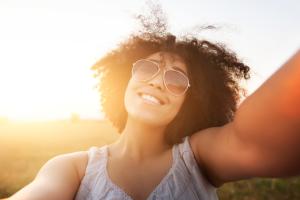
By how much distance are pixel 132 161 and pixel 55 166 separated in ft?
1.87

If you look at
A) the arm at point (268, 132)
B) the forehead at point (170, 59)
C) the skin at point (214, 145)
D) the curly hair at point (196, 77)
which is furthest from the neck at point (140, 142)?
the arm at point (268, 132)

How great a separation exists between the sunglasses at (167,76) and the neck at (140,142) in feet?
1.07

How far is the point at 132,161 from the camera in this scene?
10.4 feet

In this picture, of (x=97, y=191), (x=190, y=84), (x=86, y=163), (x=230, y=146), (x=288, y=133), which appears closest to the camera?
(x=288, y=133)

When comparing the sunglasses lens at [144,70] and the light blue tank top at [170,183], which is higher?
the sunglasses lens at [144,70]

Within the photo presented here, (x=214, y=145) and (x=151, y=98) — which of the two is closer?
(x=214, y=145)

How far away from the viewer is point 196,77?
3.65m

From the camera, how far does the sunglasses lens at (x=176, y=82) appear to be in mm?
3213

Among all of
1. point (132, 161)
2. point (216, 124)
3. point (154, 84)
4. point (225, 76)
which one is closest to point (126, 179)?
point (132, 161)

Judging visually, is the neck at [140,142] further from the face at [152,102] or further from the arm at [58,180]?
the arm at [58,180]

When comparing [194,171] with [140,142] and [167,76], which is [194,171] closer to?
[140,142]

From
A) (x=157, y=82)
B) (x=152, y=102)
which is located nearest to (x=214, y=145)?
(x=152, y=102)

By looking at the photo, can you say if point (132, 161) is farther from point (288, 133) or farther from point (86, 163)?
point (288, 133)

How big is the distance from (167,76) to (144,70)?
0.19 metres
